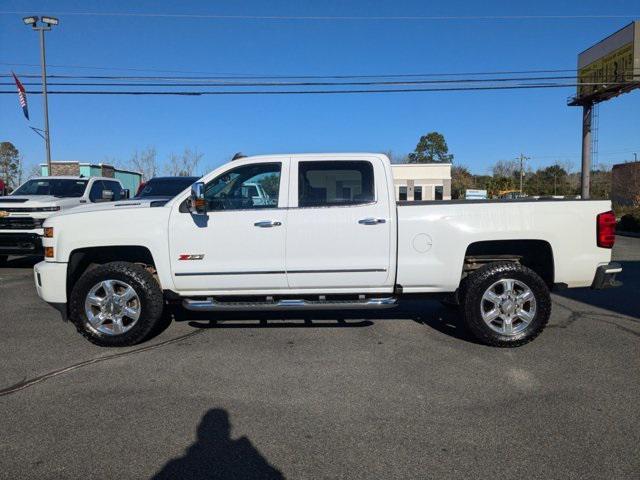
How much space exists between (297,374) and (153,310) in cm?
180

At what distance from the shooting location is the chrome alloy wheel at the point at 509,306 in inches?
210

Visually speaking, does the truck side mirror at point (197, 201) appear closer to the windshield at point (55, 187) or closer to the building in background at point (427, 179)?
the windshield at point (55, 187)

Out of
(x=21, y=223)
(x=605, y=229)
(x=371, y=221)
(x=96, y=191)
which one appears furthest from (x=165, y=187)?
(x=605, y=229)

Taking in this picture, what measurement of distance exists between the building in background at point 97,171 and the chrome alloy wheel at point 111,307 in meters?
25.8

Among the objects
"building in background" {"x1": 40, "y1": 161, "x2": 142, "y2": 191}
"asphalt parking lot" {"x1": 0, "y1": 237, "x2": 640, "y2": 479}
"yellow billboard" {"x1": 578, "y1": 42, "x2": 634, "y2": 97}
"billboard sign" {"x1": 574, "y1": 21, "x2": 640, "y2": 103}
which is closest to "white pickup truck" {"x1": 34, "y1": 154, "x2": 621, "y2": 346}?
"asphalt parking lot" {"x1": 0, "y1": 237, "x2": 640, "y2": 479}

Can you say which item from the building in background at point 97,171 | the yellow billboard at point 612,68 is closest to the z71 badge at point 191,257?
the building in background at point 97,171

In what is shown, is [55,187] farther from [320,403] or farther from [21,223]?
[320,403]

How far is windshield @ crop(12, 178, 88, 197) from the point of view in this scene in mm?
12258

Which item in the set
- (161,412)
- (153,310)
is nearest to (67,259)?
(153,310)

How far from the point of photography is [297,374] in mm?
4617

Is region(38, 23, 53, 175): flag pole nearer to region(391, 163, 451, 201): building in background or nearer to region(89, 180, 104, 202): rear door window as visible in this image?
region(89, 180, 104, 202): rear door window

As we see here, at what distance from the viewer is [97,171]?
30562 millimetres

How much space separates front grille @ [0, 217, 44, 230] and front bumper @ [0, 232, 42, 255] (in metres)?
0.18

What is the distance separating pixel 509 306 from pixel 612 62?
36.2m
